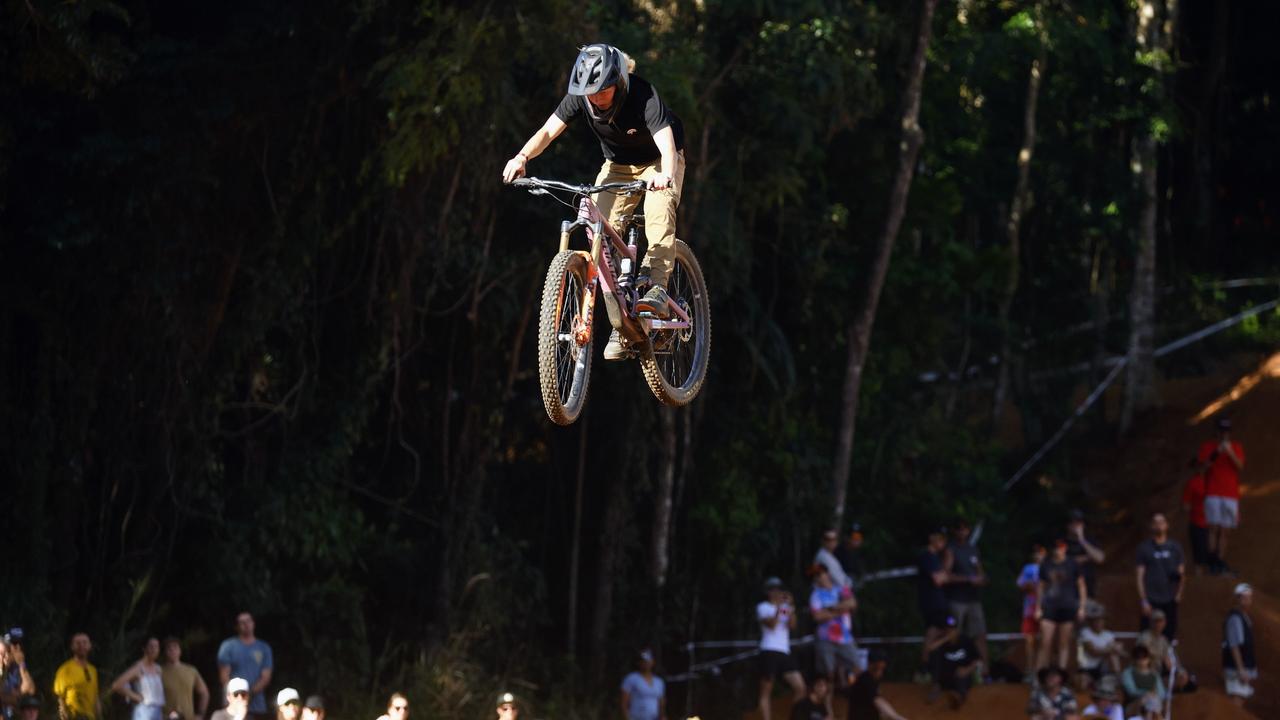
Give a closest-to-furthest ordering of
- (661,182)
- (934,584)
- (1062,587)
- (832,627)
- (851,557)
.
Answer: (661,182) < (832,627) < (1062,587) < (934,584) < (851,557)

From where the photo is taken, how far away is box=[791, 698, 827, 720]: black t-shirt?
15453 millimetres

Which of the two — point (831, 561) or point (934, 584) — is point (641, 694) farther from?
point (934, 584)

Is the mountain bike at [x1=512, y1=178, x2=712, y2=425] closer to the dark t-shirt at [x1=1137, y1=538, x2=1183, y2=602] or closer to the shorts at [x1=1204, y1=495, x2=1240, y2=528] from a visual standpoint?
the dark t-shirt at [x1=1137, y1=538, x2=1183, y2=602]

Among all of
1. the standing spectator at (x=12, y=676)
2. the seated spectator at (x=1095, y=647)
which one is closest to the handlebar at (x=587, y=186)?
→ the standing spectator at (x=12, y=676)

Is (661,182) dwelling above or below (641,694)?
above

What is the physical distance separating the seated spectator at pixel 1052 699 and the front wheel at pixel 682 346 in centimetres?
715

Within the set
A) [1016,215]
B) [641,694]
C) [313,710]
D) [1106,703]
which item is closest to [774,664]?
[641,694]

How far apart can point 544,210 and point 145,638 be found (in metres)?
5.20

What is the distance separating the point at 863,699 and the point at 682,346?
24.8 feet

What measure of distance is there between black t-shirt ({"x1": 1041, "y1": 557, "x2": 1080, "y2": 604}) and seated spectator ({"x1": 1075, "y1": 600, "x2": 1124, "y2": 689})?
23 centimetres

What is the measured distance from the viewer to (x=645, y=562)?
64.1 feet

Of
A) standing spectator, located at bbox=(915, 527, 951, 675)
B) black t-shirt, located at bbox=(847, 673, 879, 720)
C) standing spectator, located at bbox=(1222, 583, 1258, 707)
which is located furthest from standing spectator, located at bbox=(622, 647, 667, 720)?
standing spectator, located at bbox=(1222, 583, 1258, 707)

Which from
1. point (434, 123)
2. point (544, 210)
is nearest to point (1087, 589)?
point (544, 210)

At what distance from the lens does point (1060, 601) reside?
674 inches
